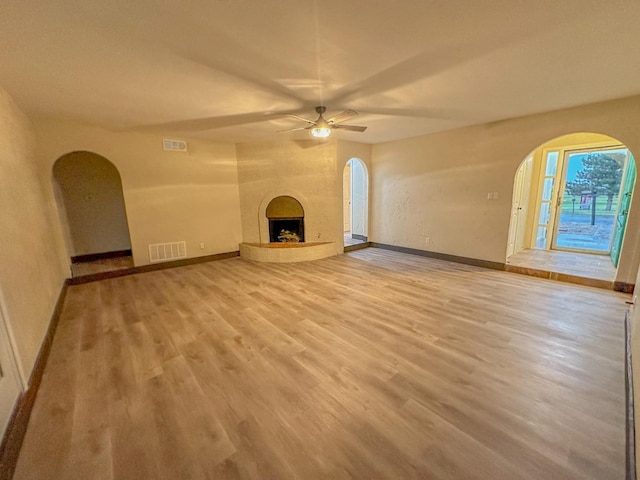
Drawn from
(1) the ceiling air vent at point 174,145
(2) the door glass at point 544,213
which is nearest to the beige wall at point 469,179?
(2) the door glass at point 544,213

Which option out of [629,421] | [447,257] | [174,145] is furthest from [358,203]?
[629,421]

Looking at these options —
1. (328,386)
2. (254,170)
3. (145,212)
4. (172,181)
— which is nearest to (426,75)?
(328,386)

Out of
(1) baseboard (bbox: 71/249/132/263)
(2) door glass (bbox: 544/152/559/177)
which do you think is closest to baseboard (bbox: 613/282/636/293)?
(2) door glass (bbox: 544/152/559/177)

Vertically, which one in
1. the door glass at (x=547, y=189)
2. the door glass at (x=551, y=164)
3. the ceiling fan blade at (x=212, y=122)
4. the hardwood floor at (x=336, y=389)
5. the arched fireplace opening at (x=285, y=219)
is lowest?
the hardwood floor at (x=336, y=389)

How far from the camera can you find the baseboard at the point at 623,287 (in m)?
3.32

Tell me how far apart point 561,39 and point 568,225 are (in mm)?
5308

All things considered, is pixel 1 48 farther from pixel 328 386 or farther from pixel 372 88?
pixel 328 386

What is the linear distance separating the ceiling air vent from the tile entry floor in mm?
6287

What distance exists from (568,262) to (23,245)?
7447mm

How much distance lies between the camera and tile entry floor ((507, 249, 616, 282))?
384 centimetres

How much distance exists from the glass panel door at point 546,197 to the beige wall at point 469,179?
2.11 m

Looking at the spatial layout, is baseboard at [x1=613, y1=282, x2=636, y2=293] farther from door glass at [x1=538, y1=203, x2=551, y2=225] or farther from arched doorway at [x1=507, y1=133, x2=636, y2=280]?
door glass at [x1=538, y1=203, x2=551, y2=225]

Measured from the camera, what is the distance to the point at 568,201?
17.6 feet

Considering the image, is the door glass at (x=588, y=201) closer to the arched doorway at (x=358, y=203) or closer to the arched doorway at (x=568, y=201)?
the arched doorway at (x=568, y=201)
